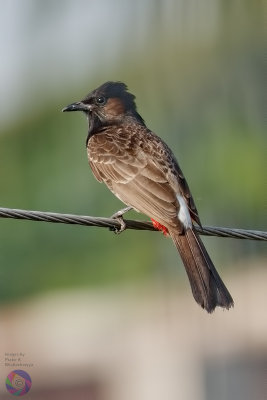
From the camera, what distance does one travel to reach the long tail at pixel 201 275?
530 cm

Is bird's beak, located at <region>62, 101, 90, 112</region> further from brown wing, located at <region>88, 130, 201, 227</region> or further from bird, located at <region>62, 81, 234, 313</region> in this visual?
brown wing, located at <region>88, 130, 201, 227</region>

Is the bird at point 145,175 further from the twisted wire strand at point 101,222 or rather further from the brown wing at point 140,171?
the twisted wire strand at point 101,222

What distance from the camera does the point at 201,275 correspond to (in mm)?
5367

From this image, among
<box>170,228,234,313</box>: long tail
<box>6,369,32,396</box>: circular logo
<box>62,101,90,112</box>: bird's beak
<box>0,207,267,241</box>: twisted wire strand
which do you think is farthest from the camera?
<box>62,101,90,112</box>: bird's beak

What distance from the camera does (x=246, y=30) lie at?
9688 mm

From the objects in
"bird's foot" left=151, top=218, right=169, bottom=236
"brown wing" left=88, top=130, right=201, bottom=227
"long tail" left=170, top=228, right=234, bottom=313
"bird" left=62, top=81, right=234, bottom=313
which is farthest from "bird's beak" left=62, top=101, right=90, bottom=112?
"long tail" left=170, top=228, right=234, bottom=313

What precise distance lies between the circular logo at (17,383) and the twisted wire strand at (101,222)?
5.14 feet

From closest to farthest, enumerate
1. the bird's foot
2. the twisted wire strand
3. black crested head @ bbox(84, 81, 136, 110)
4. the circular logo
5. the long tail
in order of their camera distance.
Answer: the twisted wire strand
the long tail
the bird's foot
the circular logo
black crested head @ bbox(84, 81, 136, 110)

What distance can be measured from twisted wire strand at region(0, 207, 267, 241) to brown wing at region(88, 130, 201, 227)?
0.15 meters

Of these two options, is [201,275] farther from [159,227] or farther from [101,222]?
[101,222]

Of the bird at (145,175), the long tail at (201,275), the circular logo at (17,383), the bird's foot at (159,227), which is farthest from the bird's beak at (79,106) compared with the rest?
the circular logo at (17,383)

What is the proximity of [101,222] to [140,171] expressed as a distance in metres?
1.06

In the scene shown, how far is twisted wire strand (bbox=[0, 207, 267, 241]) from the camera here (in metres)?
4.46

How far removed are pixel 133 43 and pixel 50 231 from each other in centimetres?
244
